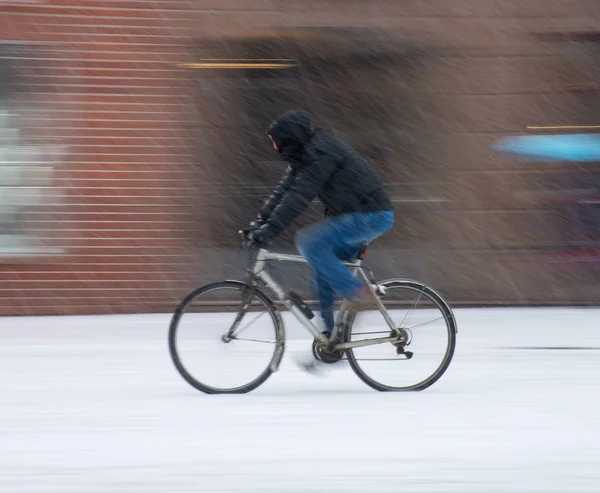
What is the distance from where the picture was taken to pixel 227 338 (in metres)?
6.66

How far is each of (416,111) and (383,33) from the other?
85 cm

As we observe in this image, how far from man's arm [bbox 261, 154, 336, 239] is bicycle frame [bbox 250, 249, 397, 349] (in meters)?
0.21

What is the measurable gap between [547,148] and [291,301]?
523 cm

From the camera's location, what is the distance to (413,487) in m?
4.69

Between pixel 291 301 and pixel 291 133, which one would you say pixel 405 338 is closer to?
pixel 291 301

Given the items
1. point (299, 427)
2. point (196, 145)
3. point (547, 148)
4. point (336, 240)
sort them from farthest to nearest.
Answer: point (547, 148), point (196, 145), point (336, 240), point (299, 427)

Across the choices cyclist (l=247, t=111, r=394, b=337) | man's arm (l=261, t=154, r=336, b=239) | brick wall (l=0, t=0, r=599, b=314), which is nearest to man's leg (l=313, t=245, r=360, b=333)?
cyclist (l=247, t=111, r=394, b=337)

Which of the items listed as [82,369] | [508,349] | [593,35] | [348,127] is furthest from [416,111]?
[82,369]

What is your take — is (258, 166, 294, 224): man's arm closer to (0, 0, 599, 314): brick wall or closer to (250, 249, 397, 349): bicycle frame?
(250, 249, 397, 349): bicycle frame

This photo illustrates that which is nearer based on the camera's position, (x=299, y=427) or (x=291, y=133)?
(x=299, y=427)

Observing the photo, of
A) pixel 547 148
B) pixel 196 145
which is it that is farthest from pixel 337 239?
pixel 547 148

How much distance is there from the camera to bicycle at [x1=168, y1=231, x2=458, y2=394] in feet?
21.7

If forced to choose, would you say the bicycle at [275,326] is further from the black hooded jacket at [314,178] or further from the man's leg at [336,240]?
the black hooded jacket at [314,178]

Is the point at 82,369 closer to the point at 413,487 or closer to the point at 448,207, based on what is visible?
the point at 413,487
